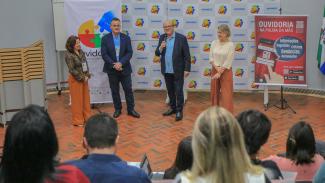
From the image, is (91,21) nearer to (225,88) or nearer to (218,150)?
(225,88)

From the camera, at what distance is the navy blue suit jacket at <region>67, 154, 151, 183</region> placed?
8.82ft

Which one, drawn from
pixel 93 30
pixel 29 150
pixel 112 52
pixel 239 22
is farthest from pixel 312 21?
pixel 29 150

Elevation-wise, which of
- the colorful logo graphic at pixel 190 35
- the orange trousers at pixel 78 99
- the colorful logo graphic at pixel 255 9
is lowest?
the orange trousers at pixel 78 99

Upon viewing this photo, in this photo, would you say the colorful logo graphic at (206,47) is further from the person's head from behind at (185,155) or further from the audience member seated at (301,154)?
the person's head from behind at (185,155)

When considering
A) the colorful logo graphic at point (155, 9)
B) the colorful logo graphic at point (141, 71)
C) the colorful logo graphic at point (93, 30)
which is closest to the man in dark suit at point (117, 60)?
the colorful logo graphic at point (93, 30)

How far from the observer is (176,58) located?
847 centimetres

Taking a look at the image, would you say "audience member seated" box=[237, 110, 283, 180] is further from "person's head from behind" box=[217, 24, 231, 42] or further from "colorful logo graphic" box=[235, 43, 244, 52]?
"colorful logo graphic" box=[235, 43, 244, 52]

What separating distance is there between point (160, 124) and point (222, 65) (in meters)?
1.35

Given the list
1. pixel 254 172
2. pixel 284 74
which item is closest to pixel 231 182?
pixel 254 172

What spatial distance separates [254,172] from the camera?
8.06ft

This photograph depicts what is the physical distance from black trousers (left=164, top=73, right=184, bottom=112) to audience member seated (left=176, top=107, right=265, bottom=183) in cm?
618

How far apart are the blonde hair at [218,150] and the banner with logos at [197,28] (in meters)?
7.02

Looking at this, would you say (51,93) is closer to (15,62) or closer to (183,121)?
(15,62)

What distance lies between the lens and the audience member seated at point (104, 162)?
8.84 feet
